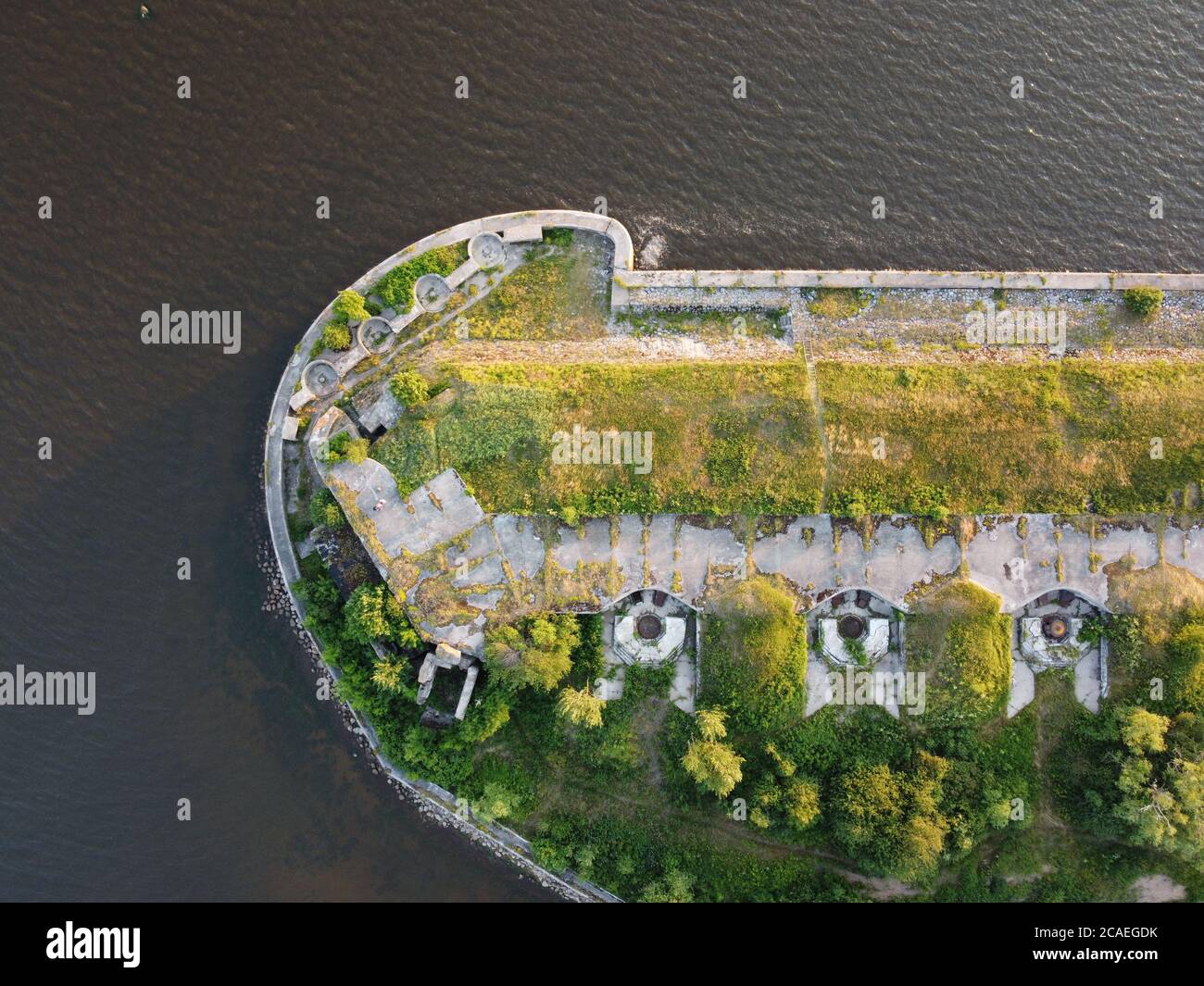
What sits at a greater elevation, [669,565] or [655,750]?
[669,565]

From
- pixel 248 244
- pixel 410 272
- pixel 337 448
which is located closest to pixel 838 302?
pixel 410 272

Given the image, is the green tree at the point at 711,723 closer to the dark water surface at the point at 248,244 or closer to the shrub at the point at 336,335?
the dark water surface at the point at 248,244

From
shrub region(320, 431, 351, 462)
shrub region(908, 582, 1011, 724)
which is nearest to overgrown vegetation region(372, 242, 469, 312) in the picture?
shrub region(320, 431, 351, 462)

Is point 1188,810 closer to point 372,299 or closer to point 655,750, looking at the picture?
point 655,750

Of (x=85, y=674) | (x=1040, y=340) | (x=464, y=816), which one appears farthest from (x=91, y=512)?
(x=1040, y=340)

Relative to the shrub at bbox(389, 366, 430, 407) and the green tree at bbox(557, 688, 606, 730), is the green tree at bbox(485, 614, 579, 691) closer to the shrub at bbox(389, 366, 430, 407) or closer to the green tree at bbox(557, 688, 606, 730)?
the green tree at bbox(557, 688, 606, 730)

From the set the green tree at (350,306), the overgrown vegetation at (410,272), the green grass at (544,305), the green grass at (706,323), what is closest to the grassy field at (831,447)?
the green grass at (706,323)
